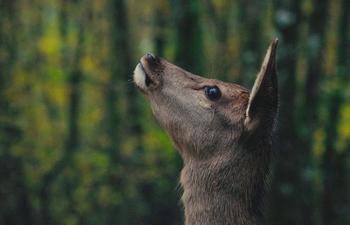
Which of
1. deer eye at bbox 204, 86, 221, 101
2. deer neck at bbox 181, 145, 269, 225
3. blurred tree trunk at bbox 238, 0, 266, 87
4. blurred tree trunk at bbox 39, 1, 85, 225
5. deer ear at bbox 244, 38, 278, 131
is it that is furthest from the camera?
blurred tree trunk at bbox 39, 1, 85, 225

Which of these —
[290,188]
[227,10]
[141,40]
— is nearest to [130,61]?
[141,40]

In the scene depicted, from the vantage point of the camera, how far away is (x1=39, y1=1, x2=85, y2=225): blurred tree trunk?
1137 cm

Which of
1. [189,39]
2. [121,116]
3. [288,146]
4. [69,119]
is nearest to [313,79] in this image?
[288,146]

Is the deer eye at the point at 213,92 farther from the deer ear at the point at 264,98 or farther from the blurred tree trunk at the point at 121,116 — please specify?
the blurred tree trunk at the point at 121,116

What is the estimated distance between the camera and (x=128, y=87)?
1155 centimetres

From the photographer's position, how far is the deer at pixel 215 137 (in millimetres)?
6039

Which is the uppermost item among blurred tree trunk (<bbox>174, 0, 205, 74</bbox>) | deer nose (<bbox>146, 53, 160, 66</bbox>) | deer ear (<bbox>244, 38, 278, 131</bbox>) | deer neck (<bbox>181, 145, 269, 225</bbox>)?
blurred tree trunk (<bbox>174, 0, 205, 74</bbox>)

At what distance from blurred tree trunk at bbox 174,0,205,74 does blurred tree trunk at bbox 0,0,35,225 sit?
1.87m

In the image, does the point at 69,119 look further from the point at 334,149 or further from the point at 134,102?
the point at 334,149

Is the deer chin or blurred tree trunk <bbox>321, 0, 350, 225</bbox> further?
blurred tree trunk <bbox>321, 0, 350, 225</bbox>

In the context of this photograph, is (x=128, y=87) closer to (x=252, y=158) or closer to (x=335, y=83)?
(x=335, y=83)

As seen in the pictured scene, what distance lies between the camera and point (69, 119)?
11.6m

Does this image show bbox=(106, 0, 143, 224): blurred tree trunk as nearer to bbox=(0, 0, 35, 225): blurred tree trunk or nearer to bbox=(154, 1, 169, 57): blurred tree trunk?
bbox=(154, 1, 169, 57): blurred tree trunk

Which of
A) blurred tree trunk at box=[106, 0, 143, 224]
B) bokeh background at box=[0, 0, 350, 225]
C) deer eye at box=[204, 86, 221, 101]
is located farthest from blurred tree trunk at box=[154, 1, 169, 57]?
deer eye at box=[204, 86, 221, 101]
